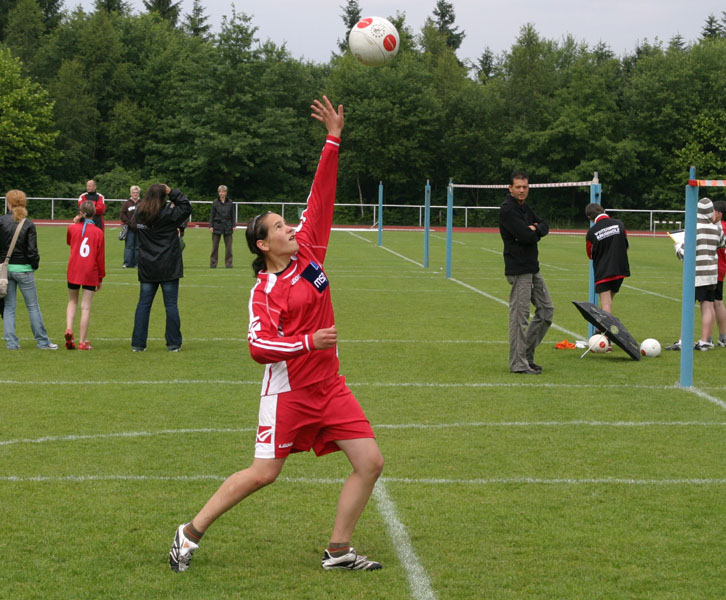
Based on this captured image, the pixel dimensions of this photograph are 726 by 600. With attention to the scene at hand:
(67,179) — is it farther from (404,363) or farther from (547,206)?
(404,363)

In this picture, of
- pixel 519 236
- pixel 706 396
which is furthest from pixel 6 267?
pixel 706 396

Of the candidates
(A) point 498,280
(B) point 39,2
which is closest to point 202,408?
(A) point 498,280

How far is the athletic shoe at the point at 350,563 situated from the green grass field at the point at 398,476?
0.06 m

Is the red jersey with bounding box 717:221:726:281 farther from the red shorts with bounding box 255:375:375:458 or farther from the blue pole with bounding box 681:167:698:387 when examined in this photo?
the red shorts with bounding box 255:375:375:458

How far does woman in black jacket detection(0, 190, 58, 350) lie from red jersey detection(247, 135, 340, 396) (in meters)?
7.86

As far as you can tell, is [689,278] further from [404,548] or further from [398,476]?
[404,548]

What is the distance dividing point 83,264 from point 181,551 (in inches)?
319

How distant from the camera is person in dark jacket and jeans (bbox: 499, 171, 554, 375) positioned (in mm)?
10477

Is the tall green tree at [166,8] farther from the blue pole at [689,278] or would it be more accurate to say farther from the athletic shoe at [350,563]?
the athletic shoe at [350,563]

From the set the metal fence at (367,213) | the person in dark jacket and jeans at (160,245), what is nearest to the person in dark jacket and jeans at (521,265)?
the person in dark jacket and jeans at (160,245)

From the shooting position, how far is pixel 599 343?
40.0ft

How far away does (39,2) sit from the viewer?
281 feet

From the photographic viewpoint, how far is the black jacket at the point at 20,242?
1191cm

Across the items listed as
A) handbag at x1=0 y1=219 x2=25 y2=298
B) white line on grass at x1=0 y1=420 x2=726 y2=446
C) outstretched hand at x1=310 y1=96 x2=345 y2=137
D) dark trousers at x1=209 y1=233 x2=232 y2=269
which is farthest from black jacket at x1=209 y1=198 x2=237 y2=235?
outstretched hand at x1=310 y1=96 x2=345 y2=137
